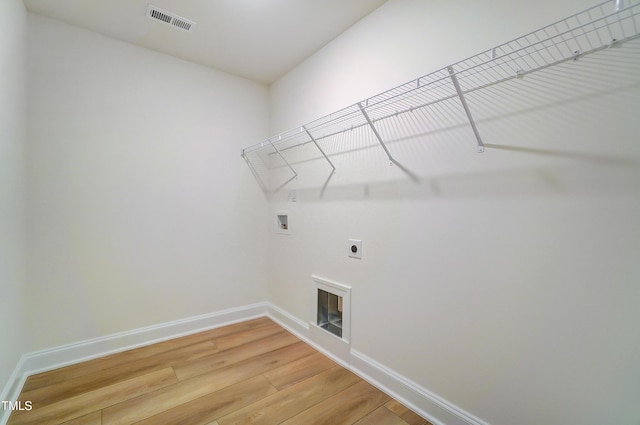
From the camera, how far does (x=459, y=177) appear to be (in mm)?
1409

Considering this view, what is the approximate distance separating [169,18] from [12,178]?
1.42 meters

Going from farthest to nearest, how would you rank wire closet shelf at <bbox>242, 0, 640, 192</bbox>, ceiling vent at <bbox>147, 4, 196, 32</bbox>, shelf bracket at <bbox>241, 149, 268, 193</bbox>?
1. shelf bracket at <bbox>241, 149, 268, 193</bbox>
2. ceiling vent at <bbox>147, 4, 196, 32</bbox>
3. wire closet shelf at <bbox>242, 0, 640, 192</bbox>

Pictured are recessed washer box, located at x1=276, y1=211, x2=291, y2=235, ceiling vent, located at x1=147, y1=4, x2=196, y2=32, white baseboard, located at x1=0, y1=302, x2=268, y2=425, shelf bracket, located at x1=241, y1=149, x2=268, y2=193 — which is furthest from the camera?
shelf bracket, located at x1=241, y1=149, x2=268, y2=193

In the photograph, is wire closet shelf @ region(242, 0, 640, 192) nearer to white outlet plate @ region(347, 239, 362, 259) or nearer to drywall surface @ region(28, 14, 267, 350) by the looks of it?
white outlet plate @ region(347, 239, 362, 259)

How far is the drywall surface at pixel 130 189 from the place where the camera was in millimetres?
1971

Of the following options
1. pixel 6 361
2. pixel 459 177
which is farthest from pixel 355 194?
pixel 6 361

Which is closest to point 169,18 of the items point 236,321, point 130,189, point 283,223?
point 130,189

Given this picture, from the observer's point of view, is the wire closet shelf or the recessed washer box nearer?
the wire closet shelf

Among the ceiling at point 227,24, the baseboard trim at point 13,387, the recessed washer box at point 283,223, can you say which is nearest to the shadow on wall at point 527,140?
the ceiling at point 227,24

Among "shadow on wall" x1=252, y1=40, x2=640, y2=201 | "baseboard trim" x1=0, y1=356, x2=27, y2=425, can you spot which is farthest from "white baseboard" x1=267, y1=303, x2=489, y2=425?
"baseboard trim" x1=0, y1=356, x2=27, y2=425

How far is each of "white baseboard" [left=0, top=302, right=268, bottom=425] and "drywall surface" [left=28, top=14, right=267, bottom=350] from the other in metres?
0.05

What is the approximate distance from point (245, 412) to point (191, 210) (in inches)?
66.1

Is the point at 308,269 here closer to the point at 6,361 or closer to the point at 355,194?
the point at 355,194

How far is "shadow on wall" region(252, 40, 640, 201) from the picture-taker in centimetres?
98
